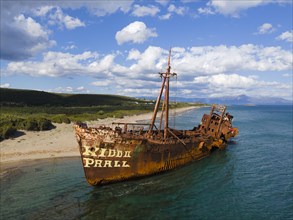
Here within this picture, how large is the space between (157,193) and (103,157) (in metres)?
4.56

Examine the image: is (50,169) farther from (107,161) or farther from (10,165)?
(107,161)

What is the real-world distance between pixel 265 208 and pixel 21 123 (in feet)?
103

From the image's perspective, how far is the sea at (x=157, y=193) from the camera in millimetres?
17969

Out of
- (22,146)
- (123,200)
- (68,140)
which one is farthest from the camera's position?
(68,140)

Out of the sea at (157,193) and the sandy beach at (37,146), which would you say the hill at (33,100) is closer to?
the sandy beach at (37,146)

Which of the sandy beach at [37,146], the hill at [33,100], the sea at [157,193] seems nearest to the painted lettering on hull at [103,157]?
the sea at [157,193]

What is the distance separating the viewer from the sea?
707 inches

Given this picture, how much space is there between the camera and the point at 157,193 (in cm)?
2111

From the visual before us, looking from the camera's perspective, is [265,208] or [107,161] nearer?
[265,208]

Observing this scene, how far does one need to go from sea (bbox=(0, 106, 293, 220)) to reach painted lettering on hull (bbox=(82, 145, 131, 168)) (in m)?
1.83

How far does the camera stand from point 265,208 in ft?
62.7

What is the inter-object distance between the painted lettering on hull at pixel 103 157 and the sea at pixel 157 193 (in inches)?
72.0

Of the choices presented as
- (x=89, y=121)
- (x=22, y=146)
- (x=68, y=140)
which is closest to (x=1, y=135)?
(x=22, y=146)

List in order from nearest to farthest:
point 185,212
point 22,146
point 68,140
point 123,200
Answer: point 185,212 → point 123,200 → point 22,146 → point 68,140
